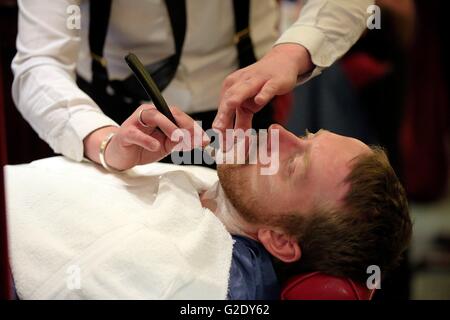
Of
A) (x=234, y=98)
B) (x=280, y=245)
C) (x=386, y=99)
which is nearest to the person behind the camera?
(x=234, y=98)

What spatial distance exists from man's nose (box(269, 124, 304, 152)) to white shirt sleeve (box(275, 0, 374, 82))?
0.22ft

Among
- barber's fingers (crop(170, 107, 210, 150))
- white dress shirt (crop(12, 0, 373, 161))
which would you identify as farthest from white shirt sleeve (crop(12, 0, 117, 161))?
barber's fingers (crop(170, 107, 210, 150))

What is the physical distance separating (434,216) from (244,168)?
75cm

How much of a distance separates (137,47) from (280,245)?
286mm

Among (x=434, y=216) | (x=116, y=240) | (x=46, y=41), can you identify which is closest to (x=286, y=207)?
(x=116, y=240)

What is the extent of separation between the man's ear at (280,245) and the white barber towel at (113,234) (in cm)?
4

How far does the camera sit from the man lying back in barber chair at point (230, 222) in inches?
28.7

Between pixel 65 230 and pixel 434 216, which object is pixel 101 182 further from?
pixel 434 216

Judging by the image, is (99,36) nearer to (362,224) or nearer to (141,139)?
(141,139)

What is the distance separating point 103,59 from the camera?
2.65 ft

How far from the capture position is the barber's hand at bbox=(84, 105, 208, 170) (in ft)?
2.40

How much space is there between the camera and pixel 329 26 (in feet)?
2.64

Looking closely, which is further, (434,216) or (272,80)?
(434,216)

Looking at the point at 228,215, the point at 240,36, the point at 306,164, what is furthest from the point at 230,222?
the point at 240,36
